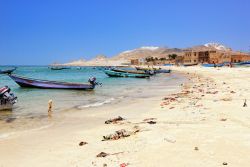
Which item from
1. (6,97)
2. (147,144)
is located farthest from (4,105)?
(147,144)

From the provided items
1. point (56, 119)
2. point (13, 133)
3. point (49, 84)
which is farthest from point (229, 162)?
point (49, 84)

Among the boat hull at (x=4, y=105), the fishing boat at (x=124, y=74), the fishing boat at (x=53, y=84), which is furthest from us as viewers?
the fishing boat at (x=124, y=74)

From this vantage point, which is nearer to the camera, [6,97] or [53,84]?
[6,97]

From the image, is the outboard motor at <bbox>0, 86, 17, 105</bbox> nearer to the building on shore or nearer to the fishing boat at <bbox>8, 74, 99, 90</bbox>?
the fishing boat at <bbox>8, 74, 99, 90</bbox>

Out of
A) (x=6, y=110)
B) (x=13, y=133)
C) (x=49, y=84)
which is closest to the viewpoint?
(x=13, y=133)

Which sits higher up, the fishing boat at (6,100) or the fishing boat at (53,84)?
the fishing boat at (6,100)

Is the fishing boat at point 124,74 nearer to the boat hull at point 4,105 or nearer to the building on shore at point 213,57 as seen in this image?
the boat hull at point 4,105

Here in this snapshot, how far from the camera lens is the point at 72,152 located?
7316 millimetres

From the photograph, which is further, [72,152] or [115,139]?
[115,139]

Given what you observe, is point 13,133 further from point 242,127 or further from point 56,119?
point 242,127

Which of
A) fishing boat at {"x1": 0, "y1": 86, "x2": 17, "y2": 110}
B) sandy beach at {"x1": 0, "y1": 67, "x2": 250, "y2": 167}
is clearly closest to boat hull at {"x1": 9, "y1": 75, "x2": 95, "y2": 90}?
fishing boat at {"x1": 0, "y1": 86, "x2": 17, "y2": 110}

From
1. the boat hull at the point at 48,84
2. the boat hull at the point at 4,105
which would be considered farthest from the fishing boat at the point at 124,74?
the boat hull at the point at 4,105

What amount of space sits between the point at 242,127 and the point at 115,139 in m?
3.41

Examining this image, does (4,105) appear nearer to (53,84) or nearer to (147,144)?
(147,144)
